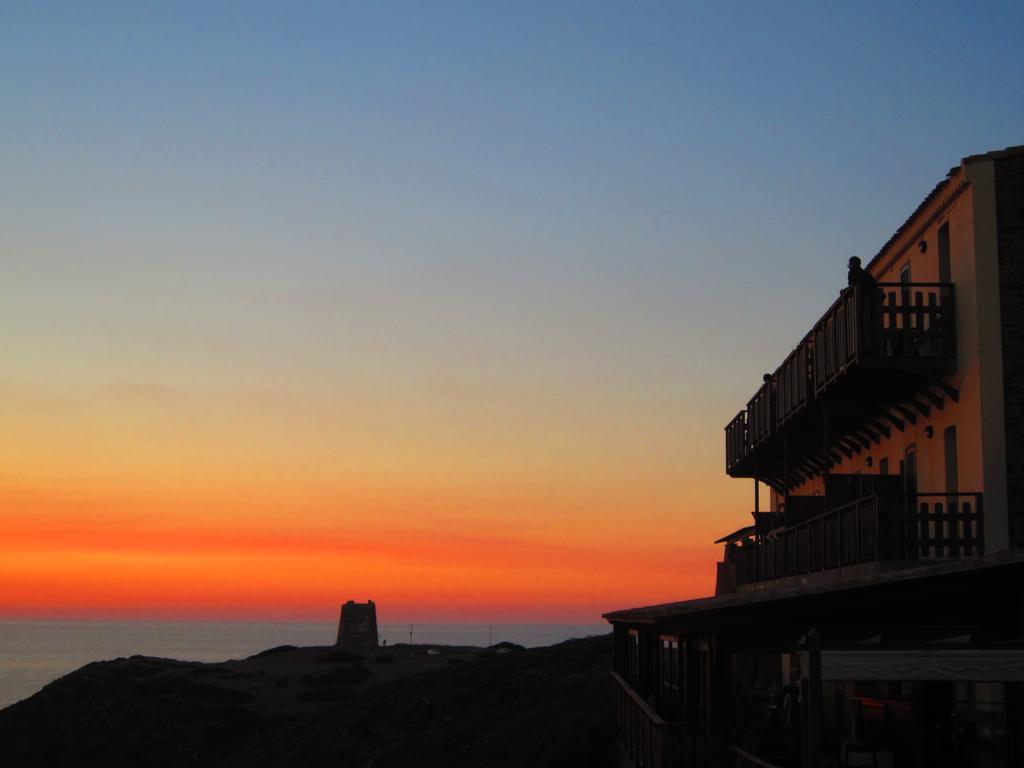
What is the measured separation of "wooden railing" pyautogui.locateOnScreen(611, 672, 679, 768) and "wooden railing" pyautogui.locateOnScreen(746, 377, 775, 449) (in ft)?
23.5

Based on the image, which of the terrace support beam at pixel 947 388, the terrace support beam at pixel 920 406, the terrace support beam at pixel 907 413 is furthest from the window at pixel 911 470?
the terrace support beam at pixel 947 388

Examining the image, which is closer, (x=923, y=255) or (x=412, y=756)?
(x=923, y=255)

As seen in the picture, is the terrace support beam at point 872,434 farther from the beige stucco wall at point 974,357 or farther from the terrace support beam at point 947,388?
the terrace support beam at point 947,388

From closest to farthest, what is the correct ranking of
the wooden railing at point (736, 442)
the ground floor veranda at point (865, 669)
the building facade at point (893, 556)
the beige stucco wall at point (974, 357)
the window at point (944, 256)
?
the ground floor veranda at point (865, 669), the building facade at point (893, 556), the beige stucco wall at point (974, 357), the window at point (944, 256), the wooden railing at point (736, 442)

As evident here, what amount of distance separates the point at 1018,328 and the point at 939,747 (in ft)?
22.4

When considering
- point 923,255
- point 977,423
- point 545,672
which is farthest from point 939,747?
point 545,672

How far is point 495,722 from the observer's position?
39.9m

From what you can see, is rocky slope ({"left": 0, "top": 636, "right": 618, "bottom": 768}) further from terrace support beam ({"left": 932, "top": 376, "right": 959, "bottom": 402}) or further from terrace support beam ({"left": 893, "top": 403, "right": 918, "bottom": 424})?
terrace support beam ({"left": 932, "top": 376, "right": 959, "bottom": 402})

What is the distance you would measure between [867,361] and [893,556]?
3.49 metres

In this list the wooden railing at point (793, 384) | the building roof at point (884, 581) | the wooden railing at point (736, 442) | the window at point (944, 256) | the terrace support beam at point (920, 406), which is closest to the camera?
the building roof at point (884, 581)

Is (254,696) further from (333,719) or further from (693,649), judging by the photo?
(693,649)

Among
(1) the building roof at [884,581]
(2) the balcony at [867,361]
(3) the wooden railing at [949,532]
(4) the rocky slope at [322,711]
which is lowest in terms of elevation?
(4) the rocky slope at [322,711]

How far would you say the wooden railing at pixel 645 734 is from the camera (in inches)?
596

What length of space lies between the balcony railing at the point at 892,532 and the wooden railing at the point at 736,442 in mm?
8514
